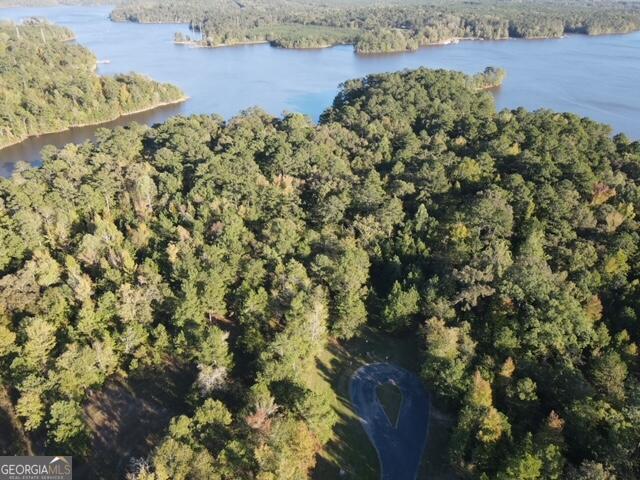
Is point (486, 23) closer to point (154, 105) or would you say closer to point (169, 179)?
point (154, 105)

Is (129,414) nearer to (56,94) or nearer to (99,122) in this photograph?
(99,122)

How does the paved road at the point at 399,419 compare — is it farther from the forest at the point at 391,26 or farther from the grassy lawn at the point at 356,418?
the forest at the point at 391,26

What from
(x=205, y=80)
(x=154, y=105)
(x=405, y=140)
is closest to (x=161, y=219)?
(x=405, y=140)

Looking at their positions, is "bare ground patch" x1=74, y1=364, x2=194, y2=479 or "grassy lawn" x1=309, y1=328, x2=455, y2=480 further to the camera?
"bare ground patch" x1=74, y1=364, x2=194, y2=479

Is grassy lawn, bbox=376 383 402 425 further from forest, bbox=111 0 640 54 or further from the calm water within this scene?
forest, bbox=111 0 640 54

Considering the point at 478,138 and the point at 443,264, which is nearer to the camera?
the point at 443,264
